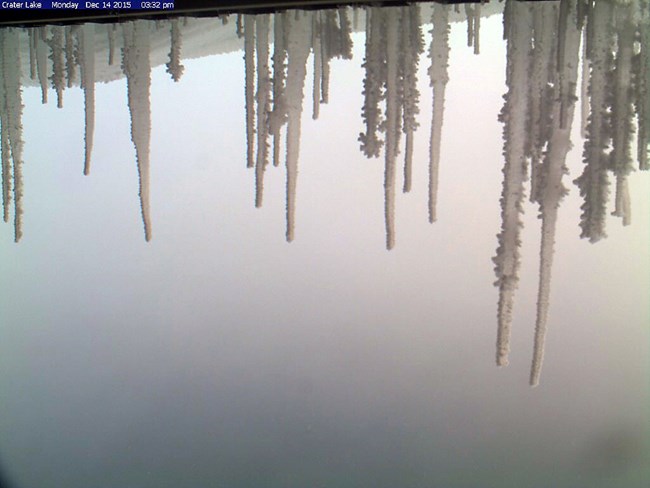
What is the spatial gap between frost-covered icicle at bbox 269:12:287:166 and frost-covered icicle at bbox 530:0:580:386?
0.66m

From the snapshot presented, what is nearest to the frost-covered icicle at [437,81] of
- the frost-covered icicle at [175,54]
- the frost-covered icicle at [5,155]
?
the frost-covered icicle at [175,54]

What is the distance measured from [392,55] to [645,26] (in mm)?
563

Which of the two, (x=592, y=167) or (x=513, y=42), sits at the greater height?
(x=513, y=42)

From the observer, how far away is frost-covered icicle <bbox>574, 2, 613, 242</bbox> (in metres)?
1.01

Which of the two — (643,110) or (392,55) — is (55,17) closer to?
(392,55)

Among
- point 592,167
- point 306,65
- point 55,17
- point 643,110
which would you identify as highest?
point 55,17

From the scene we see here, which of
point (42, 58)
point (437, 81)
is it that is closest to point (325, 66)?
point (437, 81)

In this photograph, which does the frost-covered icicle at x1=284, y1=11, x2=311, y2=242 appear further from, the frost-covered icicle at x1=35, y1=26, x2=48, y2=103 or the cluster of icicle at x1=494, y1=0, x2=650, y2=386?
the frost-covered icicle at x1=35, y1=26, x2=48, y2=103

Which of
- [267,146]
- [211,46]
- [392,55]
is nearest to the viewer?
[392,55]

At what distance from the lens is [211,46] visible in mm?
1523

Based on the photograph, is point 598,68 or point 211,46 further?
point 211,46

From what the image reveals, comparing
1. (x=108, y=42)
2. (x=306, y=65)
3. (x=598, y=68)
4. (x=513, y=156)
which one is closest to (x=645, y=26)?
(x=598, y=68)

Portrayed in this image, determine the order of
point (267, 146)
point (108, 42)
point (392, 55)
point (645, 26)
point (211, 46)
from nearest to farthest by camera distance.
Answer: point (645, 26) → point (392, 55) → point (267, 146) → point (108, 42) → point (211, 46)

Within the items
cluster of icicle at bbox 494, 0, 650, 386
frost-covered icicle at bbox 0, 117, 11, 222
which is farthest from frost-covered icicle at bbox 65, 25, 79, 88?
cluster of icicle at bbox 494, 0, 650, 386
